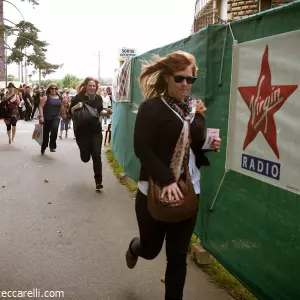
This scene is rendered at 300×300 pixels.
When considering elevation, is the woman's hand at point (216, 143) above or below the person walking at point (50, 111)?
above

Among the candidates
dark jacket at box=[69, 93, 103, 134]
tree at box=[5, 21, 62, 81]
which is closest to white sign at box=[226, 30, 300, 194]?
dark jacket at box=[69, 93, 103, 134]

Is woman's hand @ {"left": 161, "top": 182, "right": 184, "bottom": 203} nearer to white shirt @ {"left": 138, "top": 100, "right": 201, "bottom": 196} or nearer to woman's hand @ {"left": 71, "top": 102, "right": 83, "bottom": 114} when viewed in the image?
white shirt @ {"left": 138, "top": 100, "right": 201, "bottom": 196}

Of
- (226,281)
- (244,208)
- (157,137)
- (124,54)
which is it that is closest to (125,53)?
(124,54)

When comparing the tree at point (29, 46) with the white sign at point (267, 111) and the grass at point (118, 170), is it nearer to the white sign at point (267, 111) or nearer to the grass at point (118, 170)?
the grass at point (118, 170)

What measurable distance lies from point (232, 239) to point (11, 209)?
3.57m

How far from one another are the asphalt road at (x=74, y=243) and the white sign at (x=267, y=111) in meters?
1.16

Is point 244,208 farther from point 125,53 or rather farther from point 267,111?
point 125,53

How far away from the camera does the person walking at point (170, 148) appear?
291 cm

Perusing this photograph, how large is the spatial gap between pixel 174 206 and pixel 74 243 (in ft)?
7.48

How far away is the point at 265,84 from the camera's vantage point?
316 cm

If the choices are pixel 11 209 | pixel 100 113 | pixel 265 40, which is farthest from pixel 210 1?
pixel 265 40

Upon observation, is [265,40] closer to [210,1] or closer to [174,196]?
[174,196]

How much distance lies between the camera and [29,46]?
158ft

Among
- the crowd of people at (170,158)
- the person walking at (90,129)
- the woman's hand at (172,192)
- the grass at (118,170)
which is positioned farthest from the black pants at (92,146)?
the woman's hand at (172,192)
